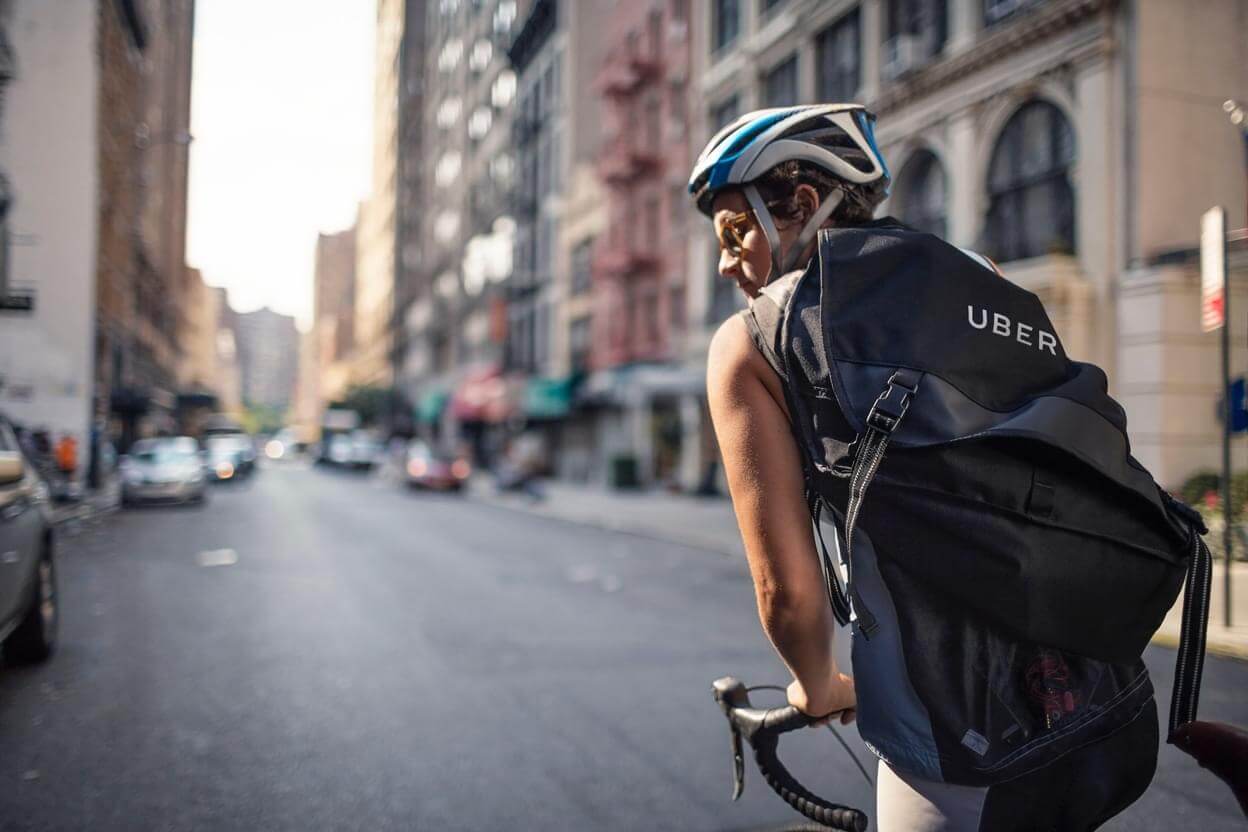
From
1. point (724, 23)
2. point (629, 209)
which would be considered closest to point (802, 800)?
point (724, 23)

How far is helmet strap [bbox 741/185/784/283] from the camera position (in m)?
1.69

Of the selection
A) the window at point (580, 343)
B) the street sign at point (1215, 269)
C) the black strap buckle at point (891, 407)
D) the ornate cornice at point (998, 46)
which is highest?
the ornate cornice at point (998, 46)

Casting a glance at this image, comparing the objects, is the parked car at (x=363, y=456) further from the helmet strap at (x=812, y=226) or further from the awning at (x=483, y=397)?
the helmet strap at (x=812, y=226)

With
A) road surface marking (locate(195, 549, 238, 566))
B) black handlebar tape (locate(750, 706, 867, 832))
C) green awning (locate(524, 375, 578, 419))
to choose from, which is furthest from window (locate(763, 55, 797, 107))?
black handlebar tape (locate(750, 706, 867, 832))

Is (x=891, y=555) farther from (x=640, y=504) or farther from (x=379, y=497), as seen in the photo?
(x=379, y=497)

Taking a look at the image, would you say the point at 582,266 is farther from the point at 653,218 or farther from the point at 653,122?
the point at 653,122

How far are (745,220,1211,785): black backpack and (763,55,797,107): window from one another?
74.9ft

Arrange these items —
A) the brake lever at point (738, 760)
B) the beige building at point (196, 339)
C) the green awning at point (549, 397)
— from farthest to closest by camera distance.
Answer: the beige building at point (196, 339), the green awning at point (549, 397), the brake lever at point (738, 760)

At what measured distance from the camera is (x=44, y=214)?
733 cm

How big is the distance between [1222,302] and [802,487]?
6576 mm

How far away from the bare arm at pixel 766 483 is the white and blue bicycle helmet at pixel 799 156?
257 millimetres

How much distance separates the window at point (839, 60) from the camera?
21.1 meters

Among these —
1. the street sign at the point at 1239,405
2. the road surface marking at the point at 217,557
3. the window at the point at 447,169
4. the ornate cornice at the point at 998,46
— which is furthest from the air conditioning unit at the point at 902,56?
the window at the point at 447,169

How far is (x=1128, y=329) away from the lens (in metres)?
14.0
